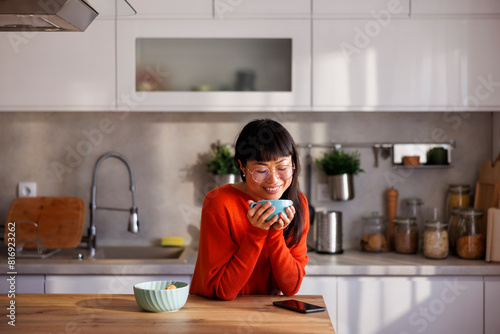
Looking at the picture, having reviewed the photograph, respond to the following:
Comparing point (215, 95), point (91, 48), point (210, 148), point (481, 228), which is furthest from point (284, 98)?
point (481, 228)

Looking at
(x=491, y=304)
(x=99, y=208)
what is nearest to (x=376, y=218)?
(x=491, y=304)

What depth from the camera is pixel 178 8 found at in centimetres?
284

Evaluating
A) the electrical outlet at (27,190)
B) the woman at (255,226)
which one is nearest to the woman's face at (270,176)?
the woman at (255,226)

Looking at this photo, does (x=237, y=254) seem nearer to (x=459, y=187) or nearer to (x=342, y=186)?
(x=342, y=186)

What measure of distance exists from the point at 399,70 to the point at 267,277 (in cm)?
148

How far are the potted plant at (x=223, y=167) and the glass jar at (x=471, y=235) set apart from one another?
1180 millimetres

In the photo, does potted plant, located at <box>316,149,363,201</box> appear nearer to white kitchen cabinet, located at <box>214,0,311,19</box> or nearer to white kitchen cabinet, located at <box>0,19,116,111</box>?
white kitchen cabinet, located at <box>214,0,311,19</box>

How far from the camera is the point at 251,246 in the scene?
1.63m

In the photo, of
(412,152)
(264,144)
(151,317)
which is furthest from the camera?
(412,152)

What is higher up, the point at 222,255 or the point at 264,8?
the point at 264,8

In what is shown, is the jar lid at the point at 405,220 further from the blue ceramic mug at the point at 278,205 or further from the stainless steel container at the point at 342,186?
the blue ceramic mug at the point at 278,205

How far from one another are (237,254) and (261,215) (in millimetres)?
192

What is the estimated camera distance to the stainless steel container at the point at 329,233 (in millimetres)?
2975

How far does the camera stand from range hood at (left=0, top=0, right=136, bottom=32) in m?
1.50
